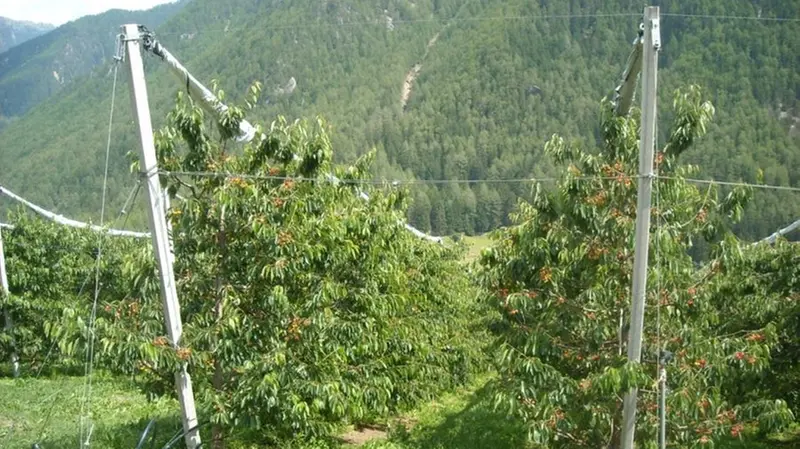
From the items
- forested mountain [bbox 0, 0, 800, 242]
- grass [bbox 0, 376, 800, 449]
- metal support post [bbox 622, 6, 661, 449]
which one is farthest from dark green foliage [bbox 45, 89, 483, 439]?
forested mountain [bbox 0, 0, 800, 242]

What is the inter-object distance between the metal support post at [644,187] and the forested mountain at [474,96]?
95344mm

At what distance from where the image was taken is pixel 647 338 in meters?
9.23

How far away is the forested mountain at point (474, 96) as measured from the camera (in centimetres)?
13012

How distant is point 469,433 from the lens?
16.9 metres

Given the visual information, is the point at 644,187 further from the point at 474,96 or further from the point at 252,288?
the point at 474,96

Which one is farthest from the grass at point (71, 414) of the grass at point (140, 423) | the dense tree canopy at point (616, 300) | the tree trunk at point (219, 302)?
the dense tree canopy at point (616, 300)

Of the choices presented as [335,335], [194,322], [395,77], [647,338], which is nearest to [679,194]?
[647,338]

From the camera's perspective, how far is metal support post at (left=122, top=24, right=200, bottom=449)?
26.1 feet

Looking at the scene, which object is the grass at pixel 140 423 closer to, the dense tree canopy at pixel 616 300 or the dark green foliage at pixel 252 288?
the dark green foliage at pixel 252 288

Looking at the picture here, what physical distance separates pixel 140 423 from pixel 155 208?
8447mm

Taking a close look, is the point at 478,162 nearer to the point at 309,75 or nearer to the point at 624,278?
the point at 309,75

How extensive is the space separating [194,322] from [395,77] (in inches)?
7179

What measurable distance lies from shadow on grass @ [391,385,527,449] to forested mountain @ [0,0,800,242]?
84.9m

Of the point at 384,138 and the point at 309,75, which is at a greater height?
the point at 309,75
